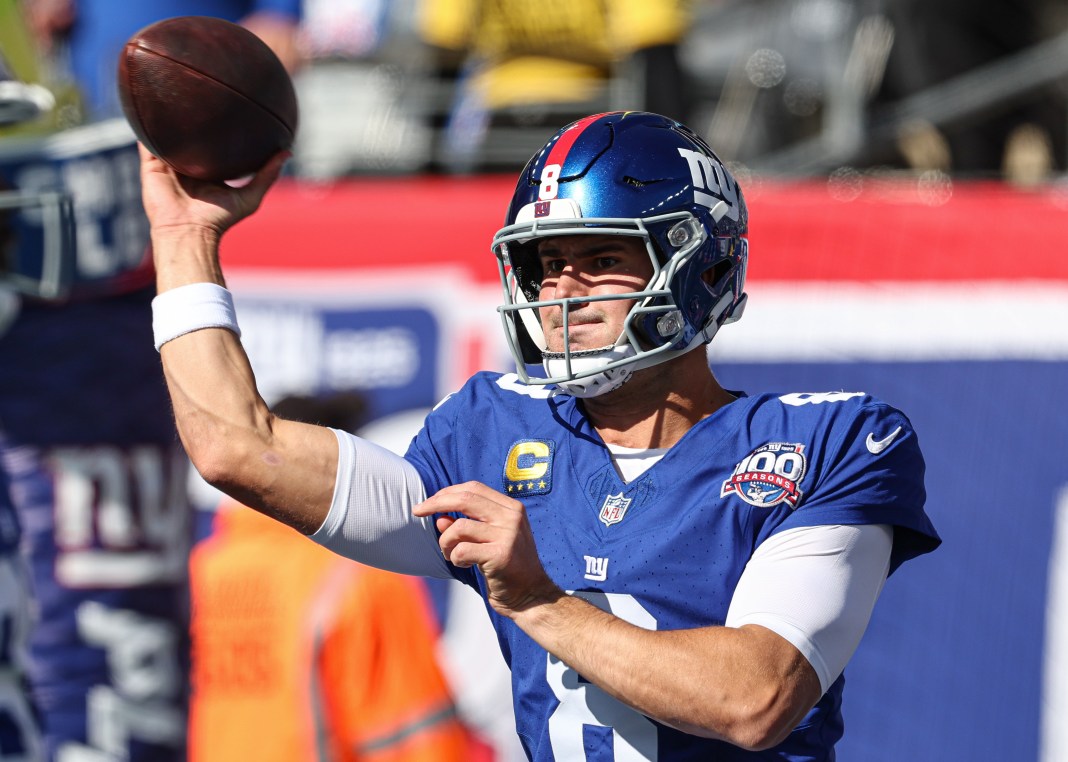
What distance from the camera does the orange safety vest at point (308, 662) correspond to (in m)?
3.53

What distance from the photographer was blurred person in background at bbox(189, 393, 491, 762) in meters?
3.53

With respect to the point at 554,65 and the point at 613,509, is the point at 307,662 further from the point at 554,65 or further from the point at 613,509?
the point at 554,65

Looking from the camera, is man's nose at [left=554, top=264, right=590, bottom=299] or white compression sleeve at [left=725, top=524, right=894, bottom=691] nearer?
white compression sleeve at [left=725, top=524, right=894, bottom=691]

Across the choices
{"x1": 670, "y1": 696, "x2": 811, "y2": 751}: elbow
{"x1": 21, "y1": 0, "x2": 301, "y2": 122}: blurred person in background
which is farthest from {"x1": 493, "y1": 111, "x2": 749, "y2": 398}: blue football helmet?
{"x1": 21, "y1": 0, "x2": 301, "y2": 122}: blurred person in background

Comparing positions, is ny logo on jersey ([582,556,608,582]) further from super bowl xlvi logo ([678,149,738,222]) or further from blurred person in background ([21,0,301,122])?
blurred person in background ([21,0,301,122])

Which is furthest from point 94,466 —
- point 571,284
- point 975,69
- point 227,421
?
point 975,69

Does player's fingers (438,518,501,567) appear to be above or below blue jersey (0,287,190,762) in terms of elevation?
above

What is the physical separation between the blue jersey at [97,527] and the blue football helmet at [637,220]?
5.51 ft

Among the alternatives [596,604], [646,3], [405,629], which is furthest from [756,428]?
[646,3]

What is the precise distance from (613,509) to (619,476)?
0.21 ft

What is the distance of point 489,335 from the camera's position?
167 inches

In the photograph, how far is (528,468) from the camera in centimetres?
208

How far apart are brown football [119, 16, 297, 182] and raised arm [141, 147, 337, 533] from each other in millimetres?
123

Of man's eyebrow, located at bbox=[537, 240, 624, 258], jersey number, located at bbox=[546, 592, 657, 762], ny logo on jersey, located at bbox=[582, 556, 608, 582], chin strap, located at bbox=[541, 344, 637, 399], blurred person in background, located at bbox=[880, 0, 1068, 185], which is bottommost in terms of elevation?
jersey number, located at bbox=[546, 592, 657, 762]
